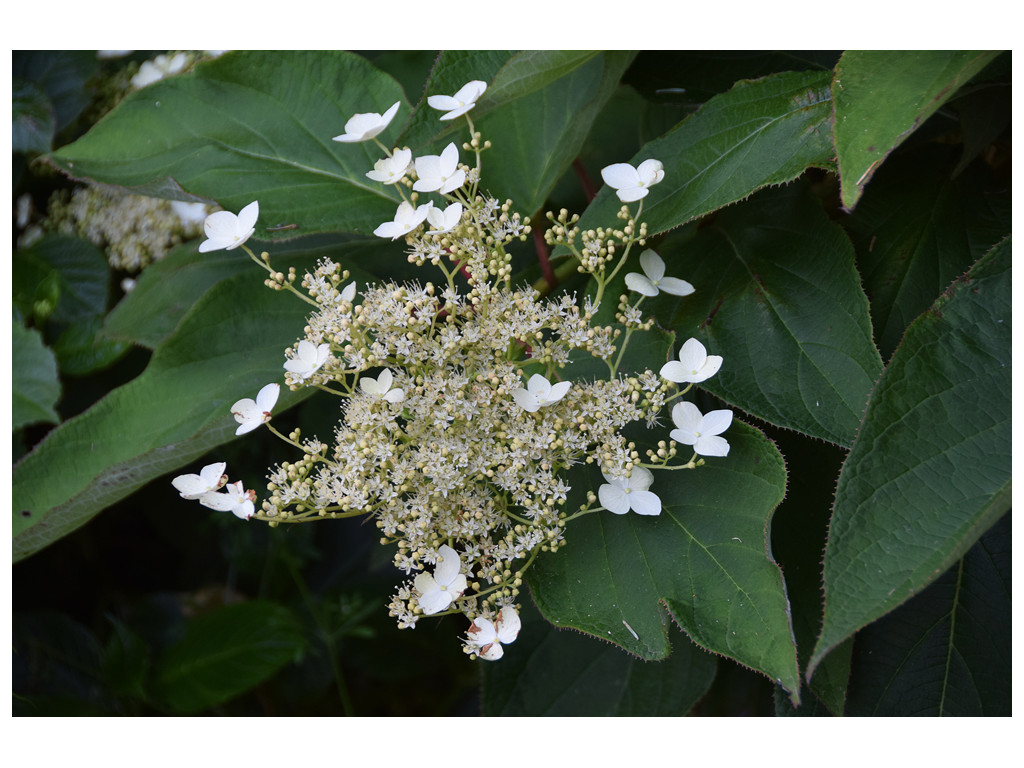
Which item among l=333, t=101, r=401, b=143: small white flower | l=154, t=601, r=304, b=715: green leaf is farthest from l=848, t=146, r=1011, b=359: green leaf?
l=154, t=601, r=304, b=715: green leaf

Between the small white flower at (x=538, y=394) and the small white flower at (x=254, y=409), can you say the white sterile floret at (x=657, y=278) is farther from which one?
→ the small white flower at (x=254, y=409)

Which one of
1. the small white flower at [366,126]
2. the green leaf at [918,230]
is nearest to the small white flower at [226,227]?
the small white flower at [366,126]

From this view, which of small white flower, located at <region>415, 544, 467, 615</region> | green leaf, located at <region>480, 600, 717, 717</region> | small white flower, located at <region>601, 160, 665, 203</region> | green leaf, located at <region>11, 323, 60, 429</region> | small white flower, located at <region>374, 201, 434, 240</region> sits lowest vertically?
green leaf, located at <region>480, 600, 717, 717</region>

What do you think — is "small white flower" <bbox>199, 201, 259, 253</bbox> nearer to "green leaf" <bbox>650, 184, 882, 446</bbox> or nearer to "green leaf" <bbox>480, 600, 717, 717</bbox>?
"green leaf" <bbox>650, 184, 882, 446</bbox>

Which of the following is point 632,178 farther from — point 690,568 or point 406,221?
point 690,568

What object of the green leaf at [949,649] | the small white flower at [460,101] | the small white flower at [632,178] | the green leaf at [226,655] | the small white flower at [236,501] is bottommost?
the green leaf at [226,655]

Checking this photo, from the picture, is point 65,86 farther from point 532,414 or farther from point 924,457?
point 924,457
